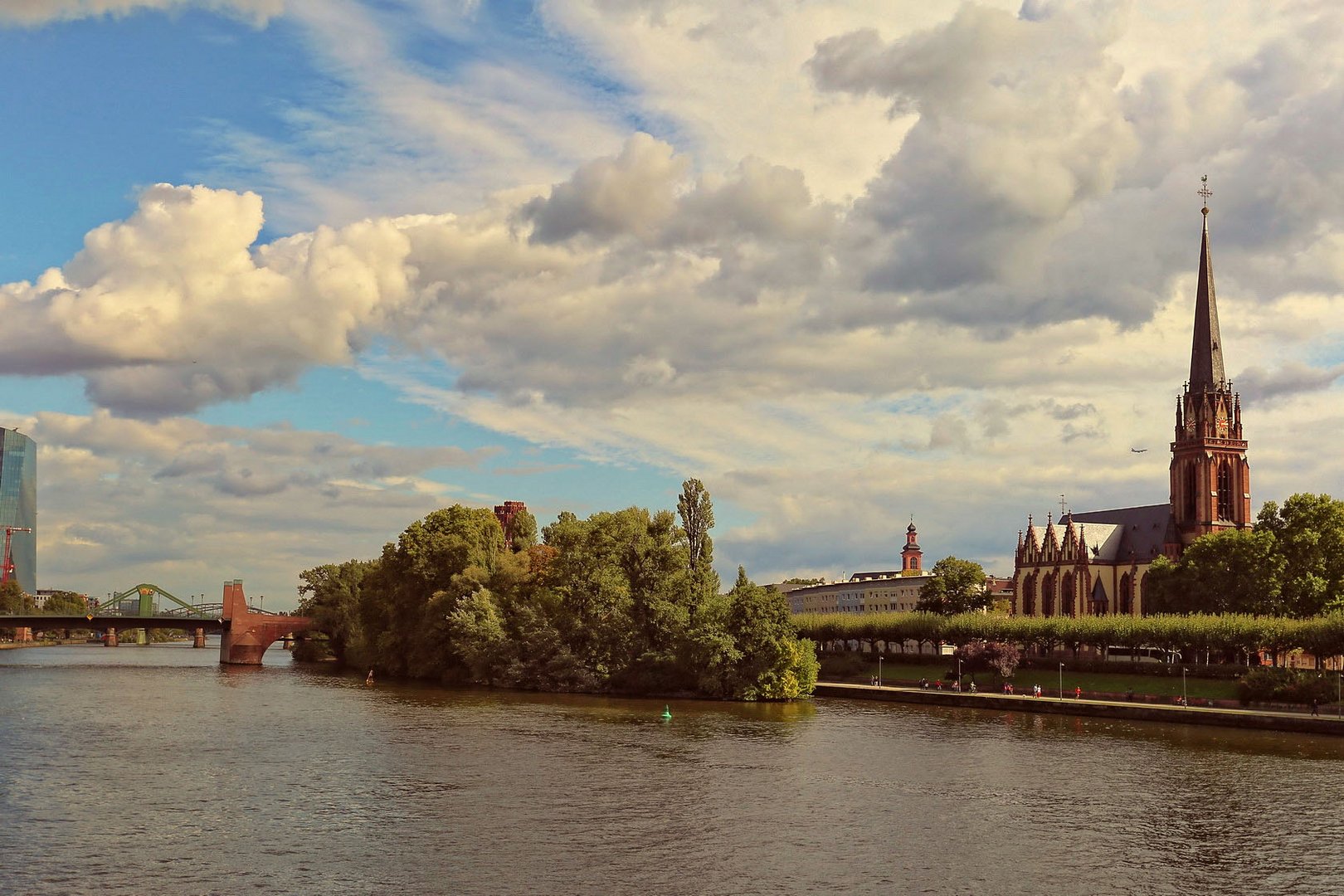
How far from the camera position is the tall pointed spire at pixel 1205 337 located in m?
192

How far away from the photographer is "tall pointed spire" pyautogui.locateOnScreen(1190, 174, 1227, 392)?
7579 inches

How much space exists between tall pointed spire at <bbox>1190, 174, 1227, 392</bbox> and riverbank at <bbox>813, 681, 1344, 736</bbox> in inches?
3843

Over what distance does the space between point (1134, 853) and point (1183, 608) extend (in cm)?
11238

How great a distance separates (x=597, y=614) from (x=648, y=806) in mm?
64875

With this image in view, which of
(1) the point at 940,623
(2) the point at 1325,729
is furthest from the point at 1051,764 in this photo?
(1) the point at 940,623

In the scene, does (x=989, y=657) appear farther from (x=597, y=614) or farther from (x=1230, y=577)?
(x=597, y=614)

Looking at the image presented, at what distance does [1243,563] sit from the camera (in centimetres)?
14025

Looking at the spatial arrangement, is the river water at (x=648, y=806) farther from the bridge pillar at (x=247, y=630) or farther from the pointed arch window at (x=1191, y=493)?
the pointed arch window at (x=1191, y=493)

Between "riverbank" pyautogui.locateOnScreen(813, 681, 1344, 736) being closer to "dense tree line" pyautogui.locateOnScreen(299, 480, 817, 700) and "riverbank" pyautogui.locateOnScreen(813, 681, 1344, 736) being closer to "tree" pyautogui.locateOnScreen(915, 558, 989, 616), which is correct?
"dense tree line" pyautogui.locateOnScreen(299, 480, 817, 700)

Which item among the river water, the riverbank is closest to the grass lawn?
the riverbank

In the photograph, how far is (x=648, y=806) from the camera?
54844mm

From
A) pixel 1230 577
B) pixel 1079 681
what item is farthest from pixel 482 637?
pixel 1230 577

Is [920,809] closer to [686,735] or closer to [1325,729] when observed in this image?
[686,735]

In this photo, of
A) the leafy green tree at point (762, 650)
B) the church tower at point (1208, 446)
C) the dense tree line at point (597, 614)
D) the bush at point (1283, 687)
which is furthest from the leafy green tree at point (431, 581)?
the church tower at point (1208, 446)
